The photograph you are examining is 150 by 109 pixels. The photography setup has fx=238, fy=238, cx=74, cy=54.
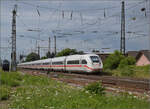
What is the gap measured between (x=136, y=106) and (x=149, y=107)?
37 cm

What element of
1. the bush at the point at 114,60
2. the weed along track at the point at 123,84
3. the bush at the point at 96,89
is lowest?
the weed along track at the point at 123,84

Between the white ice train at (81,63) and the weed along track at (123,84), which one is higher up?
the white ice train at (81,63)

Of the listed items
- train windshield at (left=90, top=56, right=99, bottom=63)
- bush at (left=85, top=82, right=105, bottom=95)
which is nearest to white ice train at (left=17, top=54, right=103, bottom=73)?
train windshield at (left=90, top=56, right=99, bottom=63)

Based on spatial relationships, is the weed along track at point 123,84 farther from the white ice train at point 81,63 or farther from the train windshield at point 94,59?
the train windshield at point 94,59

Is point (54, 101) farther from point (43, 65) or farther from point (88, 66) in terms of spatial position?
point (43, 65)

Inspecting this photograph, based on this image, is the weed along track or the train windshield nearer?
the weed along track

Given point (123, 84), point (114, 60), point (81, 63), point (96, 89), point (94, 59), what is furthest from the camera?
point (114, 60)

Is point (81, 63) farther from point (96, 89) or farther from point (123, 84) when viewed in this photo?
point (96, 89)

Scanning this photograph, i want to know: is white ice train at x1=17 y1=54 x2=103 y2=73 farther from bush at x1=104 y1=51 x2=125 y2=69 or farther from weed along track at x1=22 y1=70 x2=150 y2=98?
weed along track at x1=22 y1=70 x2=150 y2=98

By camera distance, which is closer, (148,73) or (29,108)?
(29,108)

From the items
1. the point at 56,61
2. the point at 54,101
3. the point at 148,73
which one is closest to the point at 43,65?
the point at 56,61

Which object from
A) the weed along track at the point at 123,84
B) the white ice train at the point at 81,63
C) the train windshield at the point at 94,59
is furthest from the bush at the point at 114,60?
the weed along track at the point at 123,84

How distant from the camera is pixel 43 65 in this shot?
152ft

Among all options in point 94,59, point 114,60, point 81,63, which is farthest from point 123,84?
point 114,60
